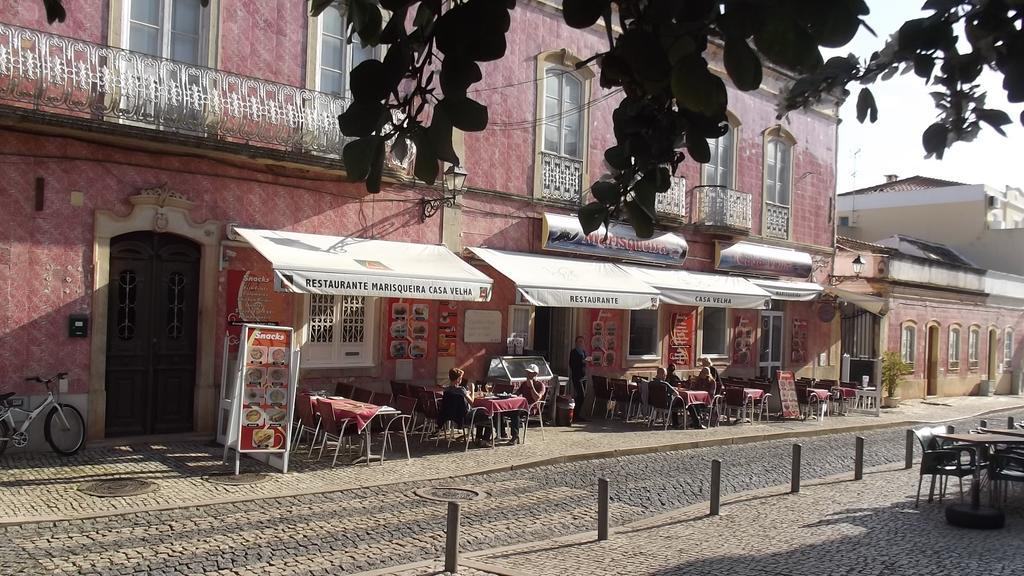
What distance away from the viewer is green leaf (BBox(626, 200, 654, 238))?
3025 millimetres

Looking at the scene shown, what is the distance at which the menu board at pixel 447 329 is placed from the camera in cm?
1511

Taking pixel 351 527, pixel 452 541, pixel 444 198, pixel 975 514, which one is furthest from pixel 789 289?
pixel 452 541

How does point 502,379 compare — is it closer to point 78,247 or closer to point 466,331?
point 466,331

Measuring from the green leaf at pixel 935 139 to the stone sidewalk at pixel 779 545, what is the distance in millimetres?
4654

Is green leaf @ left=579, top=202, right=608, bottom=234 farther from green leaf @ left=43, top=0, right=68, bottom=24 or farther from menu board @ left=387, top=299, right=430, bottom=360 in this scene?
menu board @ left=387, top=299, right=430, bottom=360

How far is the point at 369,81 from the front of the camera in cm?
238

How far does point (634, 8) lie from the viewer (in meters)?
2.77

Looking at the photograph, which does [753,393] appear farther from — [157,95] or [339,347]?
[157,95]

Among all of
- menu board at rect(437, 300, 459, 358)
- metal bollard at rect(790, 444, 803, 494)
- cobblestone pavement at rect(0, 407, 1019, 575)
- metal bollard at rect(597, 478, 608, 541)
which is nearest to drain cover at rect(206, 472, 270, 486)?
cobblestone pavement at rect(0, 407, 1019, 575)

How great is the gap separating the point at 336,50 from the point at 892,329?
61.4 ft

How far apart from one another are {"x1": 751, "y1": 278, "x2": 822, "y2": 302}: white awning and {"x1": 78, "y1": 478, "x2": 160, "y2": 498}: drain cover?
592 inches

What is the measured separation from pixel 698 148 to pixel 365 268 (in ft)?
33.1

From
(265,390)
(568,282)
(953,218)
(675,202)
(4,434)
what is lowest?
(4,434)

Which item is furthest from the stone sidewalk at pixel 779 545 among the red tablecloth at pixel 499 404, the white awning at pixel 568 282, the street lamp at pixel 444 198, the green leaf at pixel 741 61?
the street lamp at pixel 444 198
